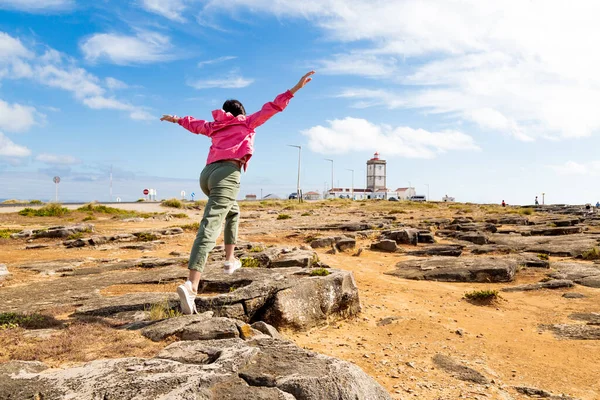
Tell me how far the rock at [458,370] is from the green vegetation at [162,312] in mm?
3732

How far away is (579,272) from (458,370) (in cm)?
1023

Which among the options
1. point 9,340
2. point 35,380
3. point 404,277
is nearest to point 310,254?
point 404,277

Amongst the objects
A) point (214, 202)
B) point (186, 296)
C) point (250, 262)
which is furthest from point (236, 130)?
point (250, 262)

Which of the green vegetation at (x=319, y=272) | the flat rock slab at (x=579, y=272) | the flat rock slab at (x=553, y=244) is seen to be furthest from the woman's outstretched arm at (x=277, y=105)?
the flat rock slab at (x=553, y=244)

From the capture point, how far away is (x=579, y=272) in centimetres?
1360

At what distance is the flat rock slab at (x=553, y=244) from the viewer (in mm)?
17844

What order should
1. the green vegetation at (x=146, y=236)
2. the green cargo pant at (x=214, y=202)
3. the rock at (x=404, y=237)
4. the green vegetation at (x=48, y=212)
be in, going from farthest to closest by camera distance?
the green vegetation at (x=48, y=212) → the rock at (x=404, y=237) → the green vegetation at (x=146, y=236) → the green cargo pant at (x=214, y=202)

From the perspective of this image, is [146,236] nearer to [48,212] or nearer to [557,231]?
[48,212]

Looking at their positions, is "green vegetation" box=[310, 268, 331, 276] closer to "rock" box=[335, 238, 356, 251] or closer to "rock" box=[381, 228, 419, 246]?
"rock" box=[335, 238, 356, 251]

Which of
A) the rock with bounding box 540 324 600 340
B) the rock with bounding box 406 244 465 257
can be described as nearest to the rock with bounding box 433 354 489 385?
the rock with bounding box 540 324 600 340

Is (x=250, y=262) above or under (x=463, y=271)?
above

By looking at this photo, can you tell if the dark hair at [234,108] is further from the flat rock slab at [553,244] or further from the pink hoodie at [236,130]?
the flat rock slab at [553,244]

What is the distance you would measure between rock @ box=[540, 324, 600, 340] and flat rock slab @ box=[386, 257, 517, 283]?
4374 mm

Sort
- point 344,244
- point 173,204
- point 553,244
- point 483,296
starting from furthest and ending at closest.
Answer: point 173,204, point 553,244, point 344,244, point 483,296
